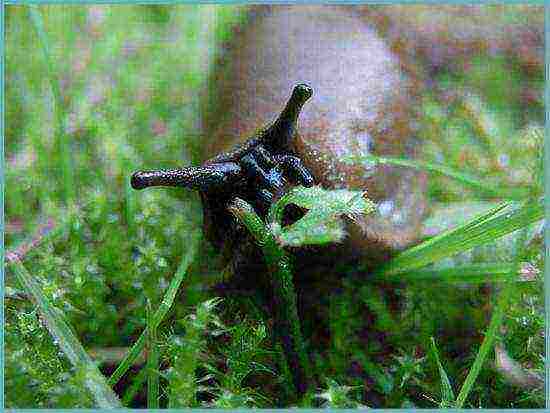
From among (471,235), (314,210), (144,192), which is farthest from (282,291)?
(144,192)

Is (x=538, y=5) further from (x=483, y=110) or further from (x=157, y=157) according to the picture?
(x=157, y=157)

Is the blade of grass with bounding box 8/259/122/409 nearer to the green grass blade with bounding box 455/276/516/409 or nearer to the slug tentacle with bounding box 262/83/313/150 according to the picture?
the slug tentacle with bounding box 262/83/313/150

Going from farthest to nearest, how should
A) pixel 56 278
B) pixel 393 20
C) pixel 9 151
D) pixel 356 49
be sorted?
pixel 393 20
pixel 9 151
pixel 356 49
pixel 56 278

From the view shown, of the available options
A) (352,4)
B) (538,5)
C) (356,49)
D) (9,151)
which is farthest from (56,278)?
(538,5)

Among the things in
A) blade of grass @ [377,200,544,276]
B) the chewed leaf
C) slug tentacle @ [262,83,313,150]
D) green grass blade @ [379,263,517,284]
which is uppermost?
slug tentacle @ [262,83,313,150]

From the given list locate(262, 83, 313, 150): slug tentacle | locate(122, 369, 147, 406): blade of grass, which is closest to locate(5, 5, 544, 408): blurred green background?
locate(122, 369, 147, 406): blade of grass

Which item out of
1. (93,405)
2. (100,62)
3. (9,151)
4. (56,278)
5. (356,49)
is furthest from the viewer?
(100,62)
